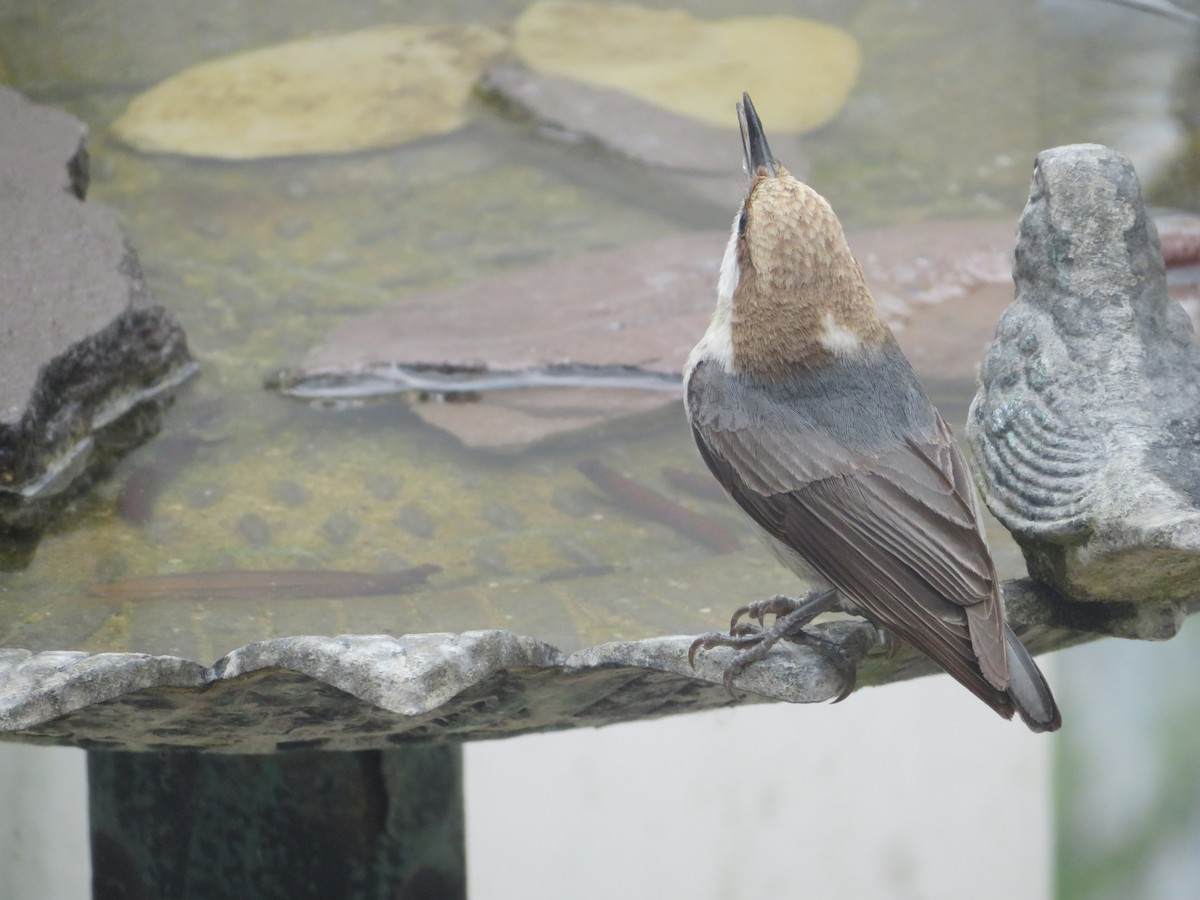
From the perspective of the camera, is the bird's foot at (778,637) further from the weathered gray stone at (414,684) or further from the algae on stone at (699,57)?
the algae on stone at (699,57)

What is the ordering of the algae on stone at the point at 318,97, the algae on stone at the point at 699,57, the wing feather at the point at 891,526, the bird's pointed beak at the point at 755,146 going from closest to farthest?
the wing feather at the point at 891,526
the bird's pointed beak at the point at 755,146
the algae on stone at the point at 318,97
the algae on stone at the point at 699,57

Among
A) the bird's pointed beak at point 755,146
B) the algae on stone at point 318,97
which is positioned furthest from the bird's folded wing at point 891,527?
the algae on stone at point 318,97

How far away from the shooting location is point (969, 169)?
521 cm

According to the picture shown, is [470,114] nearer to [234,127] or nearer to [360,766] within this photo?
[234,127]

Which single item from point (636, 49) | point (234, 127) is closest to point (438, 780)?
point (234, 127)

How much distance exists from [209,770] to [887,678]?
49.6 inches

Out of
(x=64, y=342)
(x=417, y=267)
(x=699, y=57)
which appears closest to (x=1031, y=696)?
(x=64, y=342)

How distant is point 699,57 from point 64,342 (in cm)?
327

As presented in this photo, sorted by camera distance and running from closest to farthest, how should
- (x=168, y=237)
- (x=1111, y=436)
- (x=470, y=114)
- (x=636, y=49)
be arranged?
(x=1111, y=436), (x=168, y=237), (x=470, y=114), (x=636, y=49)

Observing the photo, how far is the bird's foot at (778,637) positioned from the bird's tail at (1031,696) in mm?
248

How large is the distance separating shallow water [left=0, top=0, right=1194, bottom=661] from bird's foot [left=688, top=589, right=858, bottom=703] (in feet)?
0.64

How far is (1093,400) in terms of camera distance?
2.43m

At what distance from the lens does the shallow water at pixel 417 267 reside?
9.97ft

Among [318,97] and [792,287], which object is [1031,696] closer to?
[792,287]
